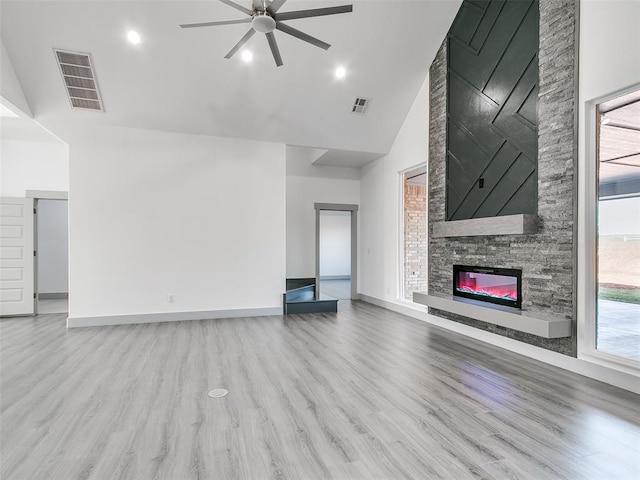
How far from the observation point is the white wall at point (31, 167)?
6.53 meters

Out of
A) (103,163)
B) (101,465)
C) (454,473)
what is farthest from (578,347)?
(103,163)

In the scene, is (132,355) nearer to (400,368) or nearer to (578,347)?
(400,368)

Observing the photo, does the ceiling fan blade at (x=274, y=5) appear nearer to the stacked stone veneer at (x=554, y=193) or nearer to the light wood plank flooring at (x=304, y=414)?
the stacked stone veneer at (x=554, y=193)

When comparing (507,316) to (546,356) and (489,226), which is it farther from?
(489,226)

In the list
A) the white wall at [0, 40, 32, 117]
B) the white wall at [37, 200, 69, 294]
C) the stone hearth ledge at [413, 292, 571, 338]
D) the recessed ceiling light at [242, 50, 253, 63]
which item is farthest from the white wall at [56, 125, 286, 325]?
the white wall at [37, 200, 69, 294]

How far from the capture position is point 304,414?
102 inches

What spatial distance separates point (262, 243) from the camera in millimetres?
6324

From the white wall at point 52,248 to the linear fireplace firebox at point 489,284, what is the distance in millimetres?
8840

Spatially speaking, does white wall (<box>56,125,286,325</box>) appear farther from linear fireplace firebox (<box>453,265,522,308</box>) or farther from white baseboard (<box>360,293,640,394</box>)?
linear fireplace firebox (<box>453,265,522,308</box>)

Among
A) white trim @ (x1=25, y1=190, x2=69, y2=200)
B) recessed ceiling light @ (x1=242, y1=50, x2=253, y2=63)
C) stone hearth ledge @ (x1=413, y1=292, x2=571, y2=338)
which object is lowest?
stone hearth ledge @ (x1=413, y1=292, x2=571, y2=338)

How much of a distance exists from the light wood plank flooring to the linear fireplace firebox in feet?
2.08

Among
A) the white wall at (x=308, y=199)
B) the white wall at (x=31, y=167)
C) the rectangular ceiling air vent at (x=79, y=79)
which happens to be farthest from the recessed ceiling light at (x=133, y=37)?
the white wall at (x=308, y=199)

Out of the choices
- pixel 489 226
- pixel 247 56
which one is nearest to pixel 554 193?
pixel 489 226

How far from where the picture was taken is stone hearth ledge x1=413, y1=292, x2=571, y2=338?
3.35m
